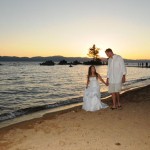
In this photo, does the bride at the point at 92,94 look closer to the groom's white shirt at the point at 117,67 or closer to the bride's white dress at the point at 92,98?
the bride's white dress at the point at 92,98

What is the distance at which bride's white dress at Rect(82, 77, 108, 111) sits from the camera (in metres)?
11.7

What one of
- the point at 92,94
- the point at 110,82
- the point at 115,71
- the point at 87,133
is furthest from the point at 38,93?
the point at 87,133

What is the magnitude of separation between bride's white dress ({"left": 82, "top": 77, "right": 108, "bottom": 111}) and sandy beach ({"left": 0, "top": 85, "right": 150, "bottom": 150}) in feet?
3.05

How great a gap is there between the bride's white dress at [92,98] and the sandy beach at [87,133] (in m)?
0.93

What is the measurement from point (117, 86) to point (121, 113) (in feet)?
3.80

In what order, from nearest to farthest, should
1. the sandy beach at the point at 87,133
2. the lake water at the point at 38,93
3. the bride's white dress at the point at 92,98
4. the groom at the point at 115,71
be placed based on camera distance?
1. the sandy beach at the point at 87,133
2. the groom at the point at 115,71
3. the bride's white dress at the point at 92,98
4. the lake water at the point at 38,93

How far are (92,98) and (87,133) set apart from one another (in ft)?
12.4

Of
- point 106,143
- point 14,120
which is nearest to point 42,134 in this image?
point 106,143

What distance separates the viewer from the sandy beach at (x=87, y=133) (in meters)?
7.08

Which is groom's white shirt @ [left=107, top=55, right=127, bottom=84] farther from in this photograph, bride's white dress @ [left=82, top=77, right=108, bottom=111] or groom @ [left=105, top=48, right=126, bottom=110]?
bride's white dress @ [left=82, top=77, right=108, bottom=111]

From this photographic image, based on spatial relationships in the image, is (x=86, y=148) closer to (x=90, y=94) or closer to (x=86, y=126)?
(x=86, y=126)

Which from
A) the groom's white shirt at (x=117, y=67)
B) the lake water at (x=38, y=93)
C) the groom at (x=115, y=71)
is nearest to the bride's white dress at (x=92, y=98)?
the groom at (x=115, y=71)

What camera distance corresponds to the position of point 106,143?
719cm

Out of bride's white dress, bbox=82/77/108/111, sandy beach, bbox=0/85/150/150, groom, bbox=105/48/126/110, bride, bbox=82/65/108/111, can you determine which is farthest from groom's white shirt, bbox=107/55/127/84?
sandy beach, bbox=0/85/150/150
